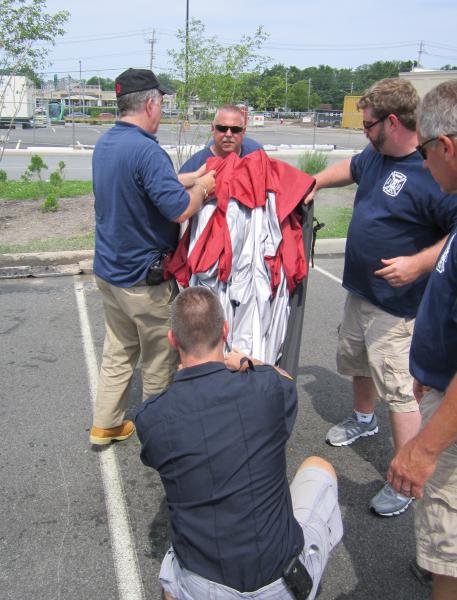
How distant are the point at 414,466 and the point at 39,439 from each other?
2.62 meters

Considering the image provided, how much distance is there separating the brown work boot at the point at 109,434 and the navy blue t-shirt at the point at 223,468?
1.72 m

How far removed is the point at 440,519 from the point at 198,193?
68.4 inches

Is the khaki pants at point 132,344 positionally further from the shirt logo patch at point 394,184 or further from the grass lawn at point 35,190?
the grass lawn at point 35,190

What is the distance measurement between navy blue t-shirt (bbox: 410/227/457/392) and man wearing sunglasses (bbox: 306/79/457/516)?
2.65ft

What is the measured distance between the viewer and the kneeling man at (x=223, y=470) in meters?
1.78

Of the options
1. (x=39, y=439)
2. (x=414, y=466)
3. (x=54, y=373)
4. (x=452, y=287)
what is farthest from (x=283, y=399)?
(x=54, y=373)

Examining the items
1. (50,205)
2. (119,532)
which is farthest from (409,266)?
(50,205)

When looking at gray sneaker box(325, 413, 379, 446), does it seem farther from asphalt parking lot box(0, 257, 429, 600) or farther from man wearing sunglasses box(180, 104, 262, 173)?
man wearing sunglasses box(180, 104, 262, 173)

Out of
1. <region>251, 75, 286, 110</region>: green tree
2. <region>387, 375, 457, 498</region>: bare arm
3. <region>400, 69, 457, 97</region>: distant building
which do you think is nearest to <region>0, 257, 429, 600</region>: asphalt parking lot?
<region>387, 375, 457, 498</region>: bare arm

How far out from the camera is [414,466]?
1.78 m

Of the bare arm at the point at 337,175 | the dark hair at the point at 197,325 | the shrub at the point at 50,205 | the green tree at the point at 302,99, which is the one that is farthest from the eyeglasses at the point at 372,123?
the green tree at the point at 302,99

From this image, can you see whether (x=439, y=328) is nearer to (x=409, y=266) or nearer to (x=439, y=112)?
(x=439, y=112)

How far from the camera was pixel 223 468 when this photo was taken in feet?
5.81

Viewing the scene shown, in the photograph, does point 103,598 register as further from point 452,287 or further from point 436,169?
point 436,169
